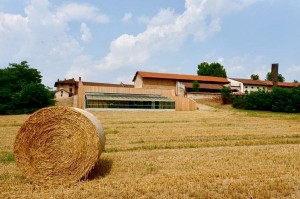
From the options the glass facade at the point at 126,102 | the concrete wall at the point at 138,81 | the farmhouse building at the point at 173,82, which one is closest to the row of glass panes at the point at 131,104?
the glass facade at the point at 126,102

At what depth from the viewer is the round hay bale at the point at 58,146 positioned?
8.74 metres

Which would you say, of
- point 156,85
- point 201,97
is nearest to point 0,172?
point 201,97

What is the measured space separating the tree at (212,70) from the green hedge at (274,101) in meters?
51.3

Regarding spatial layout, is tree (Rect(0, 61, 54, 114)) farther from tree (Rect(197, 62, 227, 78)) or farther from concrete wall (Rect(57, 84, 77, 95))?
tree (Rect(197, 62, 227, 78))

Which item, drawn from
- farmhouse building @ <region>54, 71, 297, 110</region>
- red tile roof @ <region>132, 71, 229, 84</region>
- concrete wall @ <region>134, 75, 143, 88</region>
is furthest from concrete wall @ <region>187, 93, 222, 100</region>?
concrete wall @ <region>134, 75, 143, 88</region>

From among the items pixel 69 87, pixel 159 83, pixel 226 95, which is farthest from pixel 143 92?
pixel 69 87

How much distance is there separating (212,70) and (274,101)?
58392 millimetres

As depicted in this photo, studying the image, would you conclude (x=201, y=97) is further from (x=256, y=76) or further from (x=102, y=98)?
(x=256, y=76)

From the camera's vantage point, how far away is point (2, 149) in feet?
44.8

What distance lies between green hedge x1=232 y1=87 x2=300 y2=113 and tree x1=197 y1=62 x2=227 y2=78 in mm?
51284

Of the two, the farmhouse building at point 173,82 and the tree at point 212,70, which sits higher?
the tree at point 212,70

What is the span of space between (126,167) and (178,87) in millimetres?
69009

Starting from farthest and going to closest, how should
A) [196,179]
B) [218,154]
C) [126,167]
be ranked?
[218,154] → [126,167] → [196,179]

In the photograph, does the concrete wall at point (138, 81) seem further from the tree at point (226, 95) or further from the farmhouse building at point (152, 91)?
the tree at point (226, 95)
